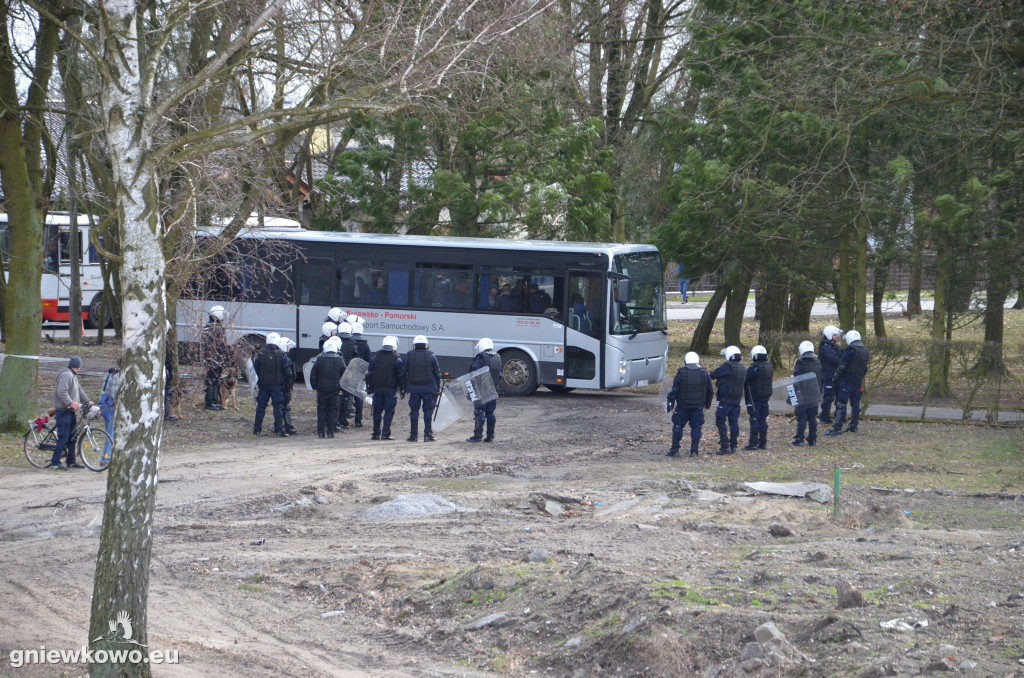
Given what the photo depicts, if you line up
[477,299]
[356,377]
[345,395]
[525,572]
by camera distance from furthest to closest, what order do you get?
1. [477,299]
2. [345,395]
3. [356,377]
4. [525,572]

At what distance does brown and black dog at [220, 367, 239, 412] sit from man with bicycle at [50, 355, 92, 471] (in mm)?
5180

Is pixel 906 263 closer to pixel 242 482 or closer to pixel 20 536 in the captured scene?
pixel 242 482

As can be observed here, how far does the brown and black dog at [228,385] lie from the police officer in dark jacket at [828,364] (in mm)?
10636

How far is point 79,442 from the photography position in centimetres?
1360

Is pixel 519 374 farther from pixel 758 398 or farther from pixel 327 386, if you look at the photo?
pixel 758 398

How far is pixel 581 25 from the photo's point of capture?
26.5 metres

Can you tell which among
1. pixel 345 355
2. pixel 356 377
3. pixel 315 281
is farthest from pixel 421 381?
pixel 315 281

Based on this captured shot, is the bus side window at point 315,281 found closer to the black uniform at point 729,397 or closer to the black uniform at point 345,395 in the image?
the black uniform at point 345,395

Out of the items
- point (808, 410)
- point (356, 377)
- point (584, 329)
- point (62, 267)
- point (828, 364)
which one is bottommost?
point (808, 410)

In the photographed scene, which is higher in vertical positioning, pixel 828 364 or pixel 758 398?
pixel 828 364

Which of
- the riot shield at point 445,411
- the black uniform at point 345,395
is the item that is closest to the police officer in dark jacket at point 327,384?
the black uniform at point 345,395

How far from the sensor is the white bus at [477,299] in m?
20.8

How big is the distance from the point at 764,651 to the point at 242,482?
8.19 meters

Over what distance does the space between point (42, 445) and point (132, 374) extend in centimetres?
899
